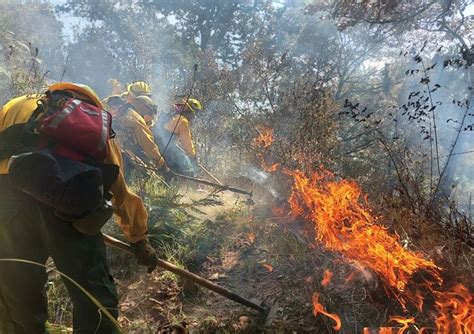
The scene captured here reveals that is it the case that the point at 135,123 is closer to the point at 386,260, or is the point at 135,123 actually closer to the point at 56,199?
the point at 56,199

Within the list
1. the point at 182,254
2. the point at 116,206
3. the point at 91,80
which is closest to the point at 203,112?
the point at 182,254

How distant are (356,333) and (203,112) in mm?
8196

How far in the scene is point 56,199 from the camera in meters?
1.98

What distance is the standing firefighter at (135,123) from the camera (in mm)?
5695

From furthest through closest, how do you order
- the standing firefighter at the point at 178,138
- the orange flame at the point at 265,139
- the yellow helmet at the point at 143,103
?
the orange flame at the point at 265,139, the standing firefighter at the point at 178,138, the yellow helmet at the point at 143,103

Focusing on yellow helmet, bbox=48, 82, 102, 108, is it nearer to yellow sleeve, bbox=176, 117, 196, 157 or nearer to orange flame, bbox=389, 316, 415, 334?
orange flame, bbox=389, 316, 415, 334

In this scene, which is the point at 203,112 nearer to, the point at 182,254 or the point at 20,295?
the point at 182,254

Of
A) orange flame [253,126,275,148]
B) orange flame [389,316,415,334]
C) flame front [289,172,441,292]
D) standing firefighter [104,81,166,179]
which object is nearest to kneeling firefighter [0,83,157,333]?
orange flame [389,316,415,334]

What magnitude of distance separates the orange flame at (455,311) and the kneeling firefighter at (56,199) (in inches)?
92.4

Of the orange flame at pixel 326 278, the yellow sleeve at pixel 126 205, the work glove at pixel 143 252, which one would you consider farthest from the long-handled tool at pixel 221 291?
the orange flame at pixel 326 278

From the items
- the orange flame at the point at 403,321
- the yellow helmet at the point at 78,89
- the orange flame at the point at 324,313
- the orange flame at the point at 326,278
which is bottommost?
the orange flame at the point at 324,313

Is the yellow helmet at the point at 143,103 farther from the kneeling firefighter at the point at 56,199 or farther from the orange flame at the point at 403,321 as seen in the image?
the orange flame at the point at 403,321

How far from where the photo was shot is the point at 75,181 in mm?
1981

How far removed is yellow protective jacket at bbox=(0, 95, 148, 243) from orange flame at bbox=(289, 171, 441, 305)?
Result: 6.52 feet
